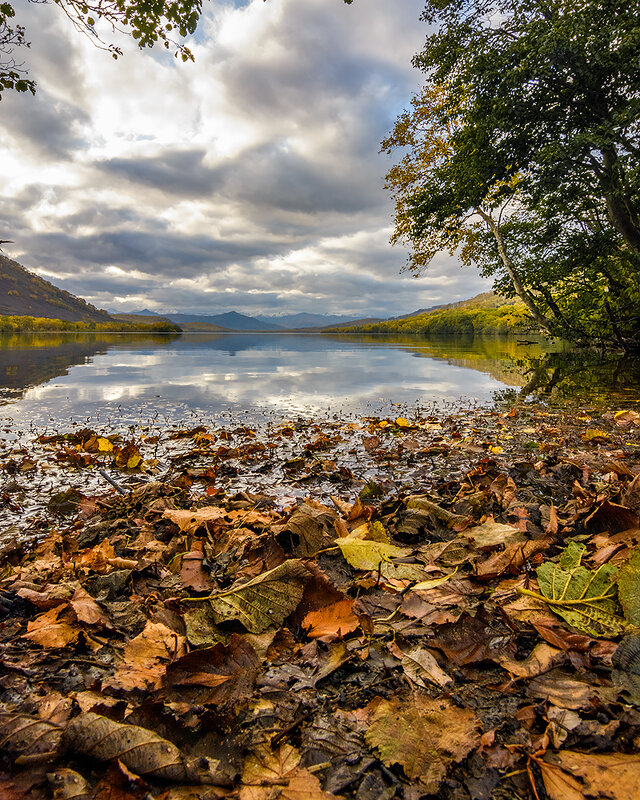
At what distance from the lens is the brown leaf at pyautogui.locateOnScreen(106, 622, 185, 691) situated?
5.20 ft

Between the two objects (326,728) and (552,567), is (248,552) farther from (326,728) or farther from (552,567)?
(552,567)

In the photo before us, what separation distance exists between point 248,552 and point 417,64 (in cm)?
2319

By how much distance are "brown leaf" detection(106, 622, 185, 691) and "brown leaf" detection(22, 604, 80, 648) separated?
315 mm

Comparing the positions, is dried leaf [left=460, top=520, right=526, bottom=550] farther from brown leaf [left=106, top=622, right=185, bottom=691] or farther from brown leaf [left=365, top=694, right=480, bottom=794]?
brown leaf [left=106, top=622, right=185, bottom=691]

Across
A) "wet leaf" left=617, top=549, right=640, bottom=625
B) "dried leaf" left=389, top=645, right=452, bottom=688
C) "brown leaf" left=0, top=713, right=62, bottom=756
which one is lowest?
"dried leaf" left=389, top=645, right=452, bottom=688

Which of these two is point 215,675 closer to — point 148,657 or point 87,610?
point 148,657

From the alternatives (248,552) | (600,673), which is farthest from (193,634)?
(600,673)

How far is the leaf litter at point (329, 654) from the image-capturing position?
1.19 metres

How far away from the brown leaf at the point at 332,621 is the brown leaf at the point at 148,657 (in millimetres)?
610

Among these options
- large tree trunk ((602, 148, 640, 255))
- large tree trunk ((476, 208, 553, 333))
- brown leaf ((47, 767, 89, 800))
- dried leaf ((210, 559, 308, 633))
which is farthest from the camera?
large tree trunk ((476, 208, 553, 333))

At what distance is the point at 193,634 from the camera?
192 cm

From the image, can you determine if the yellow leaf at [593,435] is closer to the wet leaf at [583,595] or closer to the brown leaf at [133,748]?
the wet leaf at [583,595]

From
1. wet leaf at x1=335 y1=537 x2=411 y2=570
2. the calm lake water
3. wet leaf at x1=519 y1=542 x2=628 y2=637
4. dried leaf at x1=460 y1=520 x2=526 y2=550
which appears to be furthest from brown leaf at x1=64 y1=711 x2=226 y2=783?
the calm lake water

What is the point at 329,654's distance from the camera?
180cm
